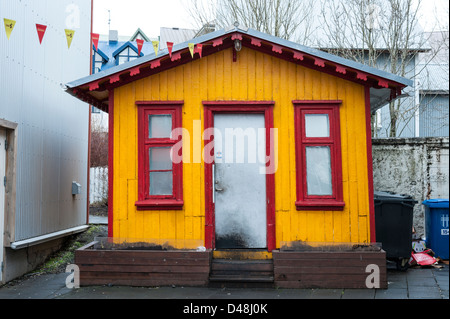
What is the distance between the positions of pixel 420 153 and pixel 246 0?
26.9 ft

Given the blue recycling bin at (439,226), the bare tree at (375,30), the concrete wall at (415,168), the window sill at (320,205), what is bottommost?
the blue recycling bin at (439,226)

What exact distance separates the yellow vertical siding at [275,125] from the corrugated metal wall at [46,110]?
74.8 inches

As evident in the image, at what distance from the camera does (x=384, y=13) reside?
45.9ft

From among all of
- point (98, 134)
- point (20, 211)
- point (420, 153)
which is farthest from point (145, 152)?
point (98, 134)

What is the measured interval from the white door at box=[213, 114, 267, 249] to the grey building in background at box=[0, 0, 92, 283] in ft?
11.5

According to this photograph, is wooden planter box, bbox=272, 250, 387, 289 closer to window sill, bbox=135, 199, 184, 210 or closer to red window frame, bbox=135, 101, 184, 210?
window sill, bbox=135, 199, 184, 210

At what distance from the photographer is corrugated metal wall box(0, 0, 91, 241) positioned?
7906 millimetres

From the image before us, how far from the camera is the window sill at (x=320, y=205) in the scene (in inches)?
289

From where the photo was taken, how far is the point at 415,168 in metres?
9.99

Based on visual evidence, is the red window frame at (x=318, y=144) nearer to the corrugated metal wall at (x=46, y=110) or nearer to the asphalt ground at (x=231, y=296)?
the asphalt ground at (x=231, y=296)

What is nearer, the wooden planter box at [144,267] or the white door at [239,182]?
the wooden planter box at [144,267]

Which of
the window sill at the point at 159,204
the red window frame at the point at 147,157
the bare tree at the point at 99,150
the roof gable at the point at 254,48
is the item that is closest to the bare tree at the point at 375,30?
the roof gable at the point at 254,48

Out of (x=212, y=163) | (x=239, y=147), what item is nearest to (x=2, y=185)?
(x=212, y=163)
